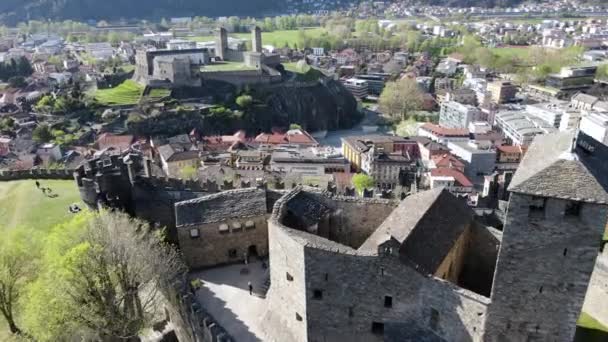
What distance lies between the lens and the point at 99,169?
35.3 metres

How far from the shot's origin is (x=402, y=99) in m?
126

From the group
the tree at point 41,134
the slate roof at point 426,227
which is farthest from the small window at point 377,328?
the tree at point 41,134

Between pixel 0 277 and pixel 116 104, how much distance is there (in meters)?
87.3

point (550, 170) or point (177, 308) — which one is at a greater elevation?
point (550, 170)

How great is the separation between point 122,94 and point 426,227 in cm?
10298

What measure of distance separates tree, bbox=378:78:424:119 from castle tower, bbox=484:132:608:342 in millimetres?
108548

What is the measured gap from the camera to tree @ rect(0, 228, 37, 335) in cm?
2594

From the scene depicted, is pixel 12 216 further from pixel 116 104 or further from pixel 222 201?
pixel 116 104

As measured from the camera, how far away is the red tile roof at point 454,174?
66312mm

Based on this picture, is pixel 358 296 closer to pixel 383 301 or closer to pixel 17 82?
pixel 383 301

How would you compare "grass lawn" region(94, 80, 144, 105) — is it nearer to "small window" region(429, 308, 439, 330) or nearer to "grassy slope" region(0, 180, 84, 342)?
"grassy slope" region(0, 180, 84, 342)

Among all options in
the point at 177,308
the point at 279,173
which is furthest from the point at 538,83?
the point at 177,308

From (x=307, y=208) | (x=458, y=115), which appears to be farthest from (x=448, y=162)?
(x=307, y=208)

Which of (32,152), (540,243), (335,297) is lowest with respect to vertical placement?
(32,152)
